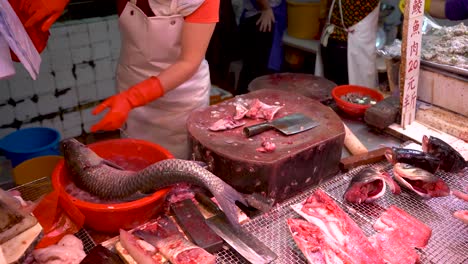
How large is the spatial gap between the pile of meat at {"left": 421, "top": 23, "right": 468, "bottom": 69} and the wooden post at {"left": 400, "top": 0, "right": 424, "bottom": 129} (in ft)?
0.69

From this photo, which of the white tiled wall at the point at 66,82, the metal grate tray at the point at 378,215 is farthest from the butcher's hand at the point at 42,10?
the white tiled wall at the point at 66,82

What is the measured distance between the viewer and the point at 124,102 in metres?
2.33

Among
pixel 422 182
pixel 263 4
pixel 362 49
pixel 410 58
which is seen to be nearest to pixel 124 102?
pixel 422 182

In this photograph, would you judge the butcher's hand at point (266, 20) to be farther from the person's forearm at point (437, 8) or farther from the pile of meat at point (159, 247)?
the pile of meat at point (159, 247)

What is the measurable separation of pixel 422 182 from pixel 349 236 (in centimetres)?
58

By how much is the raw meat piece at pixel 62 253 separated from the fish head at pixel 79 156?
38 centimetres

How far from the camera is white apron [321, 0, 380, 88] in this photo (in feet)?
15.4

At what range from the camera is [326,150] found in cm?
220

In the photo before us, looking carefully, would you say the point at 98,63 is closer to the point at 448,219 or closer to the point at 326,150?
the point at 326,150

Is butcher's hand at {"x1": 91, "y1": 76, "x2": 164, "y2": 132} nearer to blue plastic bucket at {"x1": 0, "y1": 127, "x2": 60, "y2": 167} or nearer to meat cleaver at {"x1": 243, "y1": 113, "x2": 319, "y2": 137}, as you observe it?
meat cleaver at {"x1": 243, "y1": 113, "x2": 319, "y2": 137}

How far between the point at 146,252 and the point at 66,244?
1.02 feet

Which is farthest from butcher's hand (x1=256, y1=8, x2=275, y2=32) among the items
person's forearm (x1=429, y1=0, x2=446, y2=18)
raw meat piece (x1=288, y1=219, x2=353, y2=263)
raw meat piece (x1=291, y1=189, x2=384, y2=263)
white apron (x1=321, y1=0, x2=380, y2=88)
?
raw meat piece (x1=288, y1=219, x2=353, y2=263)

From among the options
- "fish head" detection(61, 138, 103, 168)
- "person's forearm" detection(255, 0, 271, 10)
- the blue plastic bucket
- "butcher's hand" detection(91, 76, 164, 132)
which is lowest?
the blue plastic bucket

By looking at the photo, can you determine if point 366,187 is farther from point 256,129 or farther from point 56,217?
point 56,217
